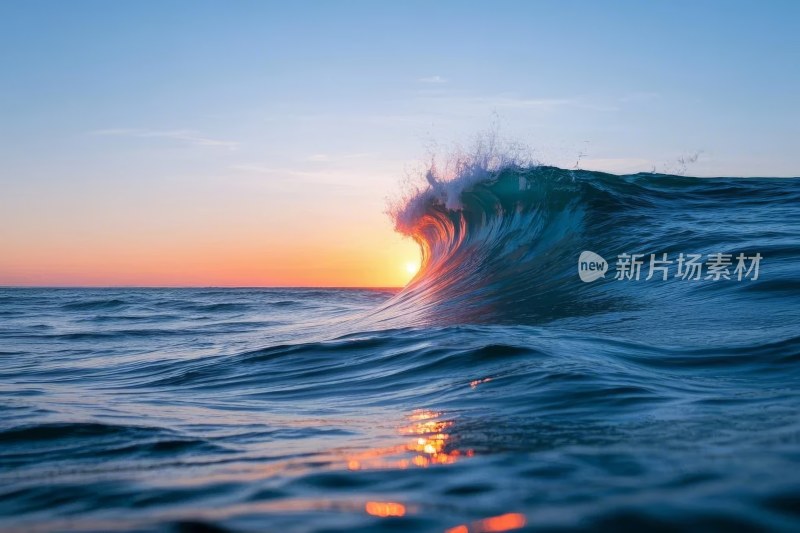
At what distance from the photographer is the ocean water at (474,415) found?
5.90ft

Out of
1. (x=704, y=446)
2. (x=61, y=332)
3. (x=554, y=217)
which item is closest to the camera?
(x=704, y=446)

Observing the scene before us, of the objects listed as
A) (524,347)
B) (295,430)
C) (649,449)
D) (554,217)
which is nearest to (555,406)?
(649,449)

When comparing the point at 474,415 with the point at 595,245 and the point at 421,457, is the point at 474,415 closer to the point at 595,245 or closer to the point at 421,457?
the point at 421,457

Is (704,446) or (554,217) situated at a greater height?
(554,217)

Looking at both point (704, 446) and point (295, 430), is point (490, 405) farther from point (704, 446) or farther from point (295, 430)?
point (704, 446)

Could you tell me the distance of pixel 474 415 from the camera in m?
3.22

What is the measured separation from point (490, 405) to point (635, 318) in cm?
315

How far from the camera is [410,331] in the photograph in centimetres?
685

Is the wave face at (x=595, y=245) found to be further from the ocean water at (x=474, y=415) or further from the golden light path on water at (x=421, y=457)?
the golden light path on water at (x=421, y=457)

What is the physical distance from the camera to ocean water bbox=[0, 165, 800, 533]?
180cm

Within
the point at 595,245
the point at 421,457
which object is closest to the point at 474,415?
the point at 421,457

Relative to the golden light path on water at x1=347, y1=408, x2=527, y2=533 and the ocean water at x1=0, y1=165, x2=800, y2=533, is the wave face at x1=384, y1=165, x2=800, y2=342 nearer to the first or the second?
the ocean water at x1=0, y1=165, x2=800, y2=533

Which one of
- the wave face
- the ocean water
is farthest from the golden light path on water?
the wave face

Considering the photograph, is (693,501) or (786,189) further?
(786,189)
